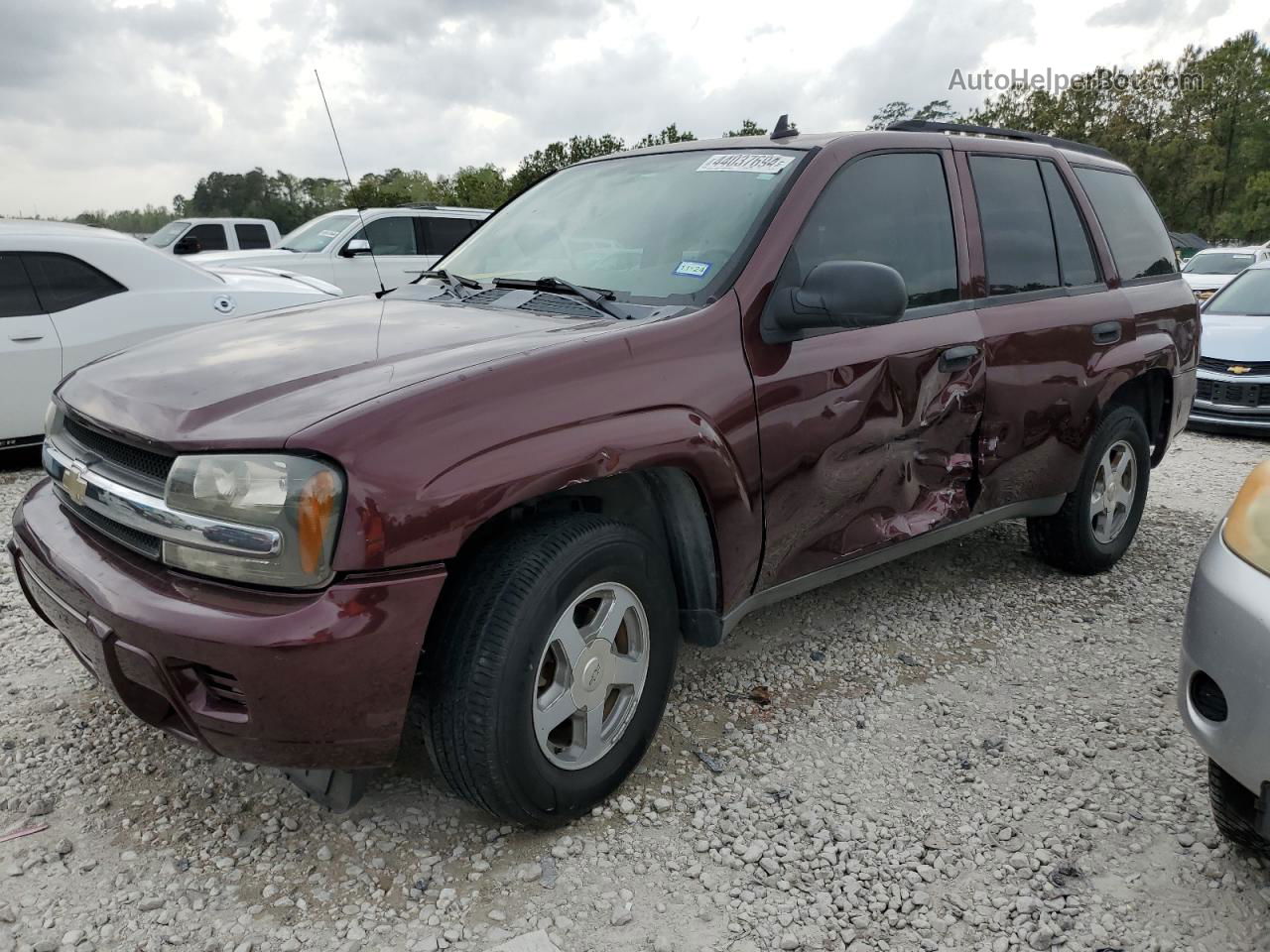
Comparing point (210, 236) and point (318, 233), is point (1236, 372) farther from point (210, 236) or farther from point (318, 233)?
point (210, 236)

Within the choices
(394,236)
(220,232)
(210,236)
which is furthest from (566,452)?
(210,236)

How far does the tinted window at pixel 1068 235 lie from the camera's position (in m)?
3.96

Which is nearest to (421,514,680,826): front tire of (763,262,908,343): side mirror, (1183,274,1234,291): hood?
(763,262,908,343): side mirror

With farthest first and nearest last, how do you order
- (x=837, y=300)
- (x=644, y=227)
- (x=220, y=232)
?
(x=220, y=232) → (x=644, y=227) → (x=837, y=300)

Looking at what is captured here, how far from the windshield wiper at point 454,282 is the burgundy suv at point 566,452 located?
0.04 metres

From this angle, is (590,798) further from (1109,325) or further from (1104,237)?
(1104,237)

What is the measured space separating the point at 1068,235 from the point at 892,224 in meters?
1.17

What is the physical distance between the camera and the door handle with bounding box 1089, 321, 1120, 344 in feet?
13.0

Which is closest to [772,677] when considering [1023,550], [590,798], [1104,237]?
[590,798]

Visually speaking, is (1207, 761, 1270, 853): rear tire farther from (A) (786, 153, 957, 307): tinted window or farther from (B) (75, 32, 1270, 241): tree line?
(B) (75, 32, 1270, 241): tree line

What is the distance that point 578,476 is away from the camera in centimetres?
230

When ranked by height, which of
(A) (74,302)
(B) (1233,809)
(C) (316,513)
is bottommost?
(B) (1233,809)

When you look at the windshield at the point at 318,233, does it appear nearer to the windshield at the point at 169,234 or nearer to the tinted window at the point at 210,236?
the tinted window at the point at 210,236

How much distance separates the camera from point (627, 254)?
120 inches
